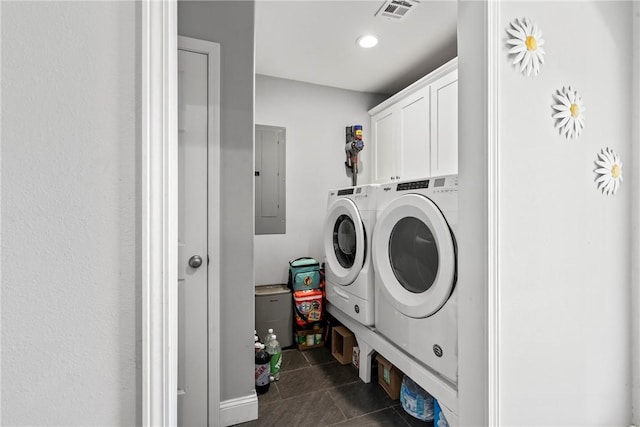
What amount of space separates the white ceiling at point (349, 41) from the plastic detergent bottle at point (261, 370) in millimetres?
2130

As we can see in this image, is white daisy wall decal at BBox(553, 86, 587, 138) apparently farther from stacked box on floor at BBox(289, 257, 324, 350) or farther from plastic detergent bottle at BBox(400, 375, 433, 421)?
stacked box on floor at BBox(289, 257, 324, 350)

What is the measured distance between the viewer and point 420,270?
64.7 inches

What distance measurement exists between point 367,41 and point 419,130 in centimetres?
81

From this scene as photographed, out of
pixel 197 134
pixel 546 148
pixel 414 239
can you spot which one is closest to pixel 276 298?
pixel 414 239

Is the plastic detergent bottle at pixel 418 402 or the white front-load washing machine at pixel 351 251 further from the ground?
the white front-load washing machine at pixel 351 251

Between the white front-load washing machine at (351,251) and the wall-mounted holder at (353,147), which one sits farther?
the wall-mounted holder at (353,147)

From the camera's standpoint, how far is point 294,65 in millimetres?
2691

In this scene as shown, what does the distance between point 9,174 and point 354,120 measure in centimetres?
304

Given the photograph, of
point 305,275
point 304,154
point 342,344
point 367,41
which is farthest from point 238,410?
point 367,41

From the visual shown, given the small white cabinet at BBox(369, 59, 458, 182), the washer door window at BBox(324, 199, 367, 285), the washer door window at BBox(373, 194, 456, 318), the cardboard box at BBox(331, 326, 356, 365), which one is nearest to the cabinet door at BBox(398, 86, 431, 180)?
the small white cabinet at BBox(369, 59, 458, 182)

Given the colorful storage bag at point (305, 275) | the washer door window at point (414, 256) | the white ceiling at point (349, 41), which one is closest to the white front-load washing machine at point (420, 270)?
the washer door window at point (414, 256)

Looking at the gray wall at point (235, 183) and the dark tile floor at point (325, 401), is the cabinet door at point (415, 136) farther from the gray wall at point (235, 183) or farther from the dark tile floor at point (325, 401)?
the dark tile floor at point (325, 401)

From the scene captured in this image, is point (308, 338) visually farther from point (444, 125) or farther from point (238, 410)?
point (444, 125)

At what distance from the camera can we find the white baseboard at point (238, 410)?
1.61 metres
